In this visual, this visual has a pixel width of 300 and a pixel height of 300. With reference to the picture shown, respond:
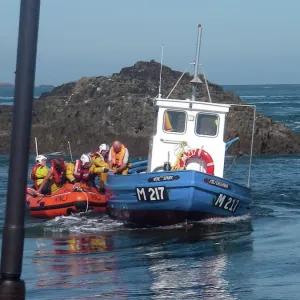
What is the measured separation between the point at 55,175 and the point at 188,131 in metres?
3.64

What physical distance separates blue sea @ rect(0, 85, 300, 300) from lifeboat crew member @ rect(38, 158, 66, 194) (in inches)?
44.4

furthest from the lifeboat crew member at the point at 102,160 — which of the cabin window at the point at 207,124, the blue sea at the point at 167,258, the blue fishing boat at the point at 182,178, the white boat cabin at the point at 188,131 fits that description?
the cabin window at the point at 207,124

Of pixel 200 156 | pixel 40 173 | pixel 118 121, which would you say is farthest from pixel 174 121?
pixel 118 121

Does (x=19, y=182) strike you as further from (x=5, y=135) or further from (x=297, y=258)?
(x=5, y=135)

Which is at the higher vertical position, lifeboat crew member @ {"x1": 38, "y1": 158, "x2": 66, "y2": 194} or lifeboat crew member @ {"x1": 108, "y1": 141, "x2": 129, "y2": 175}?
lifeboat crew member @ {"x1": 108, "y1": 141, "x2": 129, "y2": 175}

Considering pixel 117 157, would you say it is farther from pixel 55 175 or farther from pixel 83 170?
pixel 55 175

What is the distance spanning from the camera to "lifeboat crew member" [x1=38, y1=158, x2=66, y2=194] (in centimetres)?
1738

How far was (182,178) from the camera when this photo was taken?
13.9 m

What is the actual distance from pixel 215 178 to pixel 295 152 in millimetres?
19062

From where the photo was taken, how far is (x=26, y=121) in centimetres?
574

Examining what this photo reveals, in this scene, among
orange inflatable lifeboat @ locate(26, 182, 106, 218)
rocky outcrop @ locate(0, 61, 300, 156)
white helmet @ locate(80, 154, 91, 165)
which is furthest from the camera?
rocky outcrop @ locate(0, 61, 300, 156)

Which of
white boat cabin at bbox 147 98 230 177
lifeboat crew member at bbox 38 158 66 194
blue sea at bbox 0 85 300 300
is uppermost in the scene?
white boat cabin at bbox 147 98 230 177

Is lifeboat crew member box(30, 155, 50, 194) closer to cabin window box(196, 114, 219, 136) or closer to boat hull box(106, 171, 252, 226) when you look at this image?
boat hull box(106, 171, 252, 226)

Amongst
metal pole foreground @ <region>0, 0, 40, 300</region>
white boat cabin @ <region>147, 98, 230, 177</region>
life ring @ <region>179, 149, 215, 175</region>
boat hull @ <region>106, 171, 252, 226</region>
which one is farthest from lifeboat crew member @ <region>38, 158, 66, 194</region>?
metal pole foreground @ <region>0, 0, 40, 300</region>
